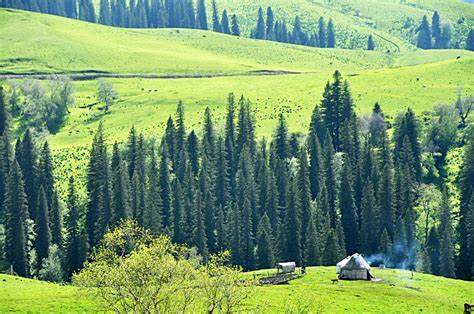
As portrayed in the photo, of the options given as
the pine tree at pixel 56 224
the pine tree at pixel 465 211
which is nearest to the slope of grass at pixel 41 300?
the pine tree at pixel 56 224

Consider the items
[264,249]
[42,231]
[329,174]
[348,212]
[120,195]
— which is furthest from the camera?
[329,174]

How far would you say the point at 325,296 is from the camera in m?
92.1

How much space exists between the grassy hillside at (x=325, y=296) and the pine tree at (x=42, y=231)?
1604 inches

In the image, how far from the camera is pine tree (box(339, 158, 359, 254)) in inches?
5758

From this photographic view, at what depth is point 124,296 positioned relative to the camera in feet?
236

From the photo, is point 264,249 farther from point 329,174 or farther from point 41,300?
point 41,300

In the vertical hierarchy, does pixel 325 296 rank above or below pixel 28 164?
below

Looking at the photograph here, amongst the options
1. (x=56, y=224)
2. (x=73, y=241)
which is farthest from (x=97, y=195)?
(x=73, y=241)

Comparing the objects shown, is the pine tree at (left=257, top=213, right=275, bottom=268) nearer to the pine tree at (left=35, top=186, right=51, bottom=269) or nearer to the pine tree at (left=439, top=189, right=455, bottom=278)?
the pine tree at (left=439, top=189, right=455, bottom=278)

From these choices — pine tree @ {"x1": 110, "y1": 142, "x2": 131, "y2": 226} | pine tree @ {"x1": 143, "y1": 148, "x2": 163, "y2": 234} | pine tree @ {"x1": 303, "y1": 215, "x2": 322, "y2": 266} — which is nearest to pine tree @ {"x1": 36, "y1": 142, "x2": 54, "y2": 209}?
pine tree @ {"x1": 110, "y1": 142, "x2": 131, "y2": 226}

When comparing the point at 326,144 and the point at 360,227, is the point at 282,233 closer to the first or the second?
the point at 360,227

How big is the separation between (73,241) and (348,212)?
47.4 metres

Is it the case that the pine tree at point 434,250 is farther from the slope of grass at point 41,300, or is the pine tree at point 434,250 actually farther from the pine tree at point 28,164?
the pine tree at point 28,164

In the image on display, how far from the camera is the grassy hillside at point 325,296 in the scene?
83750mm
